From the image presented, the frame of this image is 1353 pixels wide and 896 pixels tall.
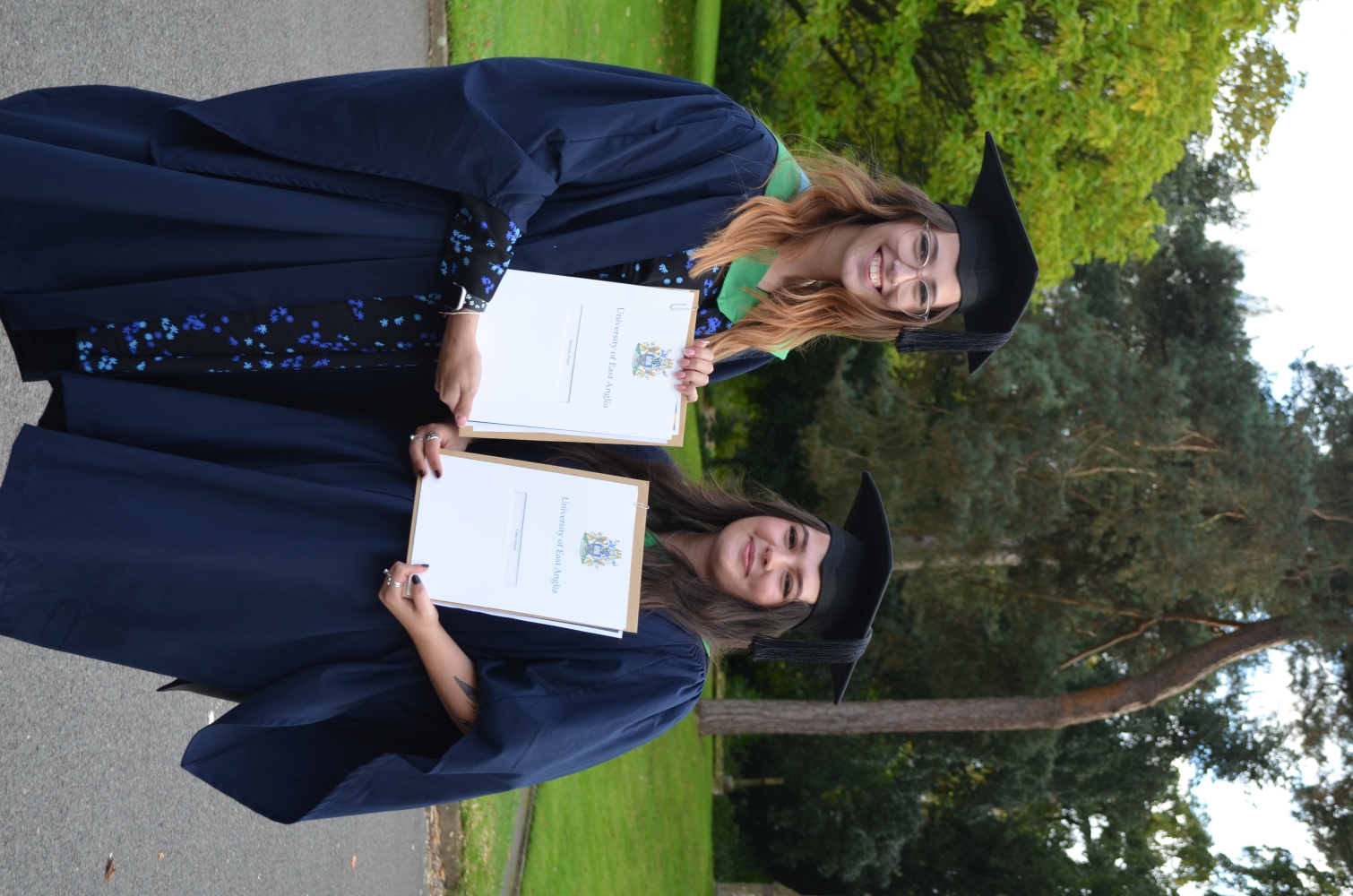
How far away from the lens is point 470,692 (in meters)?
2.87

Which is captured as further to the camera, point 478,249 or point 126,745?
point 126,745

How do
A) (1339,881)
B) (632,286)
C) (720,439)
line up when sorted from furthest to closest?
1. (720,439)
2. (1339,881)
3. (632,286)

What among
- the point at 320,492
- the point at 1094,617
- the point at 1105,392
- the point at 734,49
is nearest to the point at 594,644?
the point at 320,492

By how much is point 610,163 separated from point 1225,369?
15041 millimetres

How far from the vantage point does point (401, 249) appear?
2.77m

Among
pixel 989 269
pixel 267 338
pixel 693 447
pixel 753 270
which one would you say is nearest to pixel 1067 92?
pixel 693 447

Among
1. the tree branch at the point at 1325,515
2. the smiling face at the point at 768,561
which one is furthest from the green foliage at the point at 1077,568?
the smiling face at the point at 768,561

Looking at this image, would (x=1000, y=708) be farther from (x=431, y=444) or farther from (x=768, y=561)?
(x=431, y=444)

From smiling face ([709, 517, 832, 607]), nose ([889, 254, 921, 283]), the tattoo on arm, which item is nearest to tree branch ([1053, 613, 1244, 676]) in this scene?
smiling face ([709, 517, 832, 607])

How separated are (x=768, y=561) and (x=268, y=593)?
60.8 inches

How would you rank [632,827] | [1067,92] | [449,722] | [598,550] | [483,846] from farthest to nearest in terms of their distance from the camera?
[632,827], [1067,92], [483,846], [449,722], [598,550]

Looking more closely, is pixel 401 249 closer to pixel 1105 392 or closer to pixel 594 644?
pixel 594 644

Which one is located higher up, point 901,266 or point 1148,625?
point 901,266

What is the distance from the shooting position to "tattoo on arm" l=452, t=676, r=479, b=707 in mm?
2852
